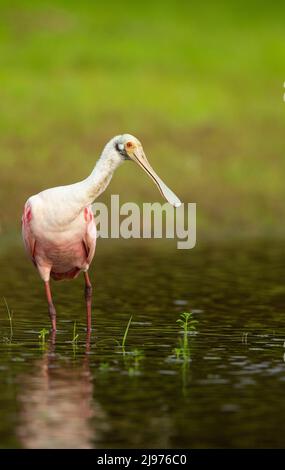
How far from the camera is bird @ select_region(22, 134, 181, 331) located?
16719 mm

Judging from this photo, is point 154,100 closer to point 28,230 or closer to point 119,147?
point 28,230

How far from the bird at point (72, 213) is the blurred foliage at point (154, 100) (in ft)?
43.3

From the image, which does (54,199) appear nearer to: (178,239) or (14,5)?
(178,239)

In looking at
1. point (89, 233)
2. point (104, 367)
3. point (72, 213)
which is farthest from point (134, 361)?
point (89, 233)

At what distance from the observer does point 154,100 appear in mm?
39625

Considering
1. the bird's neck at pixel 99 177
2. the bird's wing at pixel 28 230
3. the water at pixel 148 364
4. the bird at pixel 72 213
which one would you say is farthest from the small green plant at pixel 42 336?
the bird's neck at pixel 99 177

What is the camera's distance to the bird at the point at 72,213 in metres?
16.7

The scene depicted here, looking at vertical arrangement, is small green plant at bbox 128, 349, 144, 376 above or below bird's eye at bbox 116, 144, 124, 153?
below

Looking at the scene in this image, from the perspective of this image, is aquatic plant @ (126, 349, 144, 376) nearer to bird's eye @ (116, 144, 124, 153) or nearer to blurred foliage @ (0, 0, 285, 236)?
bird's eye @ (116, 144, 124, 153)

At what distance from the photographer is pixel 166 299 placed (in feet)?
69.5

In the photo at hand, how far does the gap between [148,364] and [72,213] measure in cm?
245

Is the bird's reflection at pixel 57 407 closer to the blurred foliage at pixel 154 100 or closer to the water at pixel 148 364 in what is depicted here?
the water at pixel 148 364
